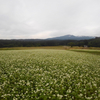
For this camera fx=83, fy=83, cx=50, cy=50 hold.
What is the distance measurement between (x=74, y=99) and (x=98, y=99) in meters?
1.64

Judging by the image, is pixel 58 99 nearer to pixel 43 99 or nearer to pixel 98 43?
pixel 43 99

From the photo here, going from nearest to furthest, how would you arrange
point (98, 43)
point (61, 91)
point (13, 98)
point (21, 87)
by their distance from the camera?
point (13, 98) → point (61, 91) → point (21, 87) → point (98, 43)

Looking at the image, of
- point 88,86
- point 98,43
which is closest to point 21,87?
point 88,86

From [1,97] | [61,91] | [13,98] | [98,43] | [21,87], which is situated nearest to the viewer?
[13,98]

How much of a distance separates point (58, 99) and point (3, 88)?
4.59m

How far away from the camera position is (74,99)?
5867 mm

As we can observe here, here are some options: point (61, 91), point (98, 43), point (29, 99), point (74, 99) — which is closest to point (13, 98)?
point (29, 99)

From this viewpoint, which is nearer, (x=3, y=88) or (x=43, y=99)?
(x=43, y=99)

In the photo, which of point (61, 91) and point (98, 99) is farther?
point (61, 91)

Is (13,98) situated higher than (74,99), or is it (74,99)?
(13,98)

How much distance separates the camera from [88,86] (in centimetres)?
745

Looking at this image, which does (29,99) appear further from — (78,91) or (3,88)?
(78,91)

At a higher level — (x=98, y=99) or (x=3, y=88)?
(x=3, y=88)

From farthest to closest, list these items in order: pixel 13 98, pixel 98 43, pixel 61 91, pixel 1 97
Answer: pixel 98 43 → pixel 61 91 → pixel 1 97 → pixel 13 98
